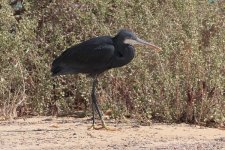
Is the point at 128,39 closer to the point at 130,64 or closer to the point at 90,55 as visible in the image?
the point at 90,55

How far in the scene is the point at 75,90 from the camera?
10898 millimetres

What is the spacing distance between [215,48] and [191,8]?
924 mm

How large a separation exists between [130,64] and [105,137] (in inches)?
76.6

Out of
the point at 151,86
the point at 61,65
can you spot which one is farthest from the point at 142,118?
the point at 61,65

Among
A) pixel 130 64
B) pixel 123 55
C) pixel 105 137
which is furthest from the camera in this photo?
pixel 130 64

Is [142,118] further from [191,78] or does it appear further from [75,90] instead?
[75,90]

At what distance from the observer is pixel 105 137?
27.2 feet

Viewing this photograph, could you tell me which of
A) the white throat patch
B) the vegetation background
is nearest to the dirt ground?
the vegetation background

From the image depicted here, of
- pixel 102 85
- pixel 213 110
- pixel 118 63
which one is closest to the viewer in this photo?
pixel 118 63

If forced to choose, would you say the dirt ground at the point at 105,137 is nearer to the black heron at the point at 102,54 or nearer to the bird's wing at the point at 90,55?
the black heron at the point at 102,54

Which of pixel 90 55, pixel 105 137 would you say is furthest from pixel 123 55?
pixel 105 137

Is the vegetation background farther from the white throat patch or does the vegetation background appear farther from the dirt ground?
the white throat patch

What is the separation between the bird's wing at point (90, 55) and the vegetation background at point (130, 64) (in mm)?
1001

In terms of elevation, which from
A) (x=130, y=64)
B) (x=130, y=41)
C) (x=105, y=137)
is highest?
(x=130, y=41)
